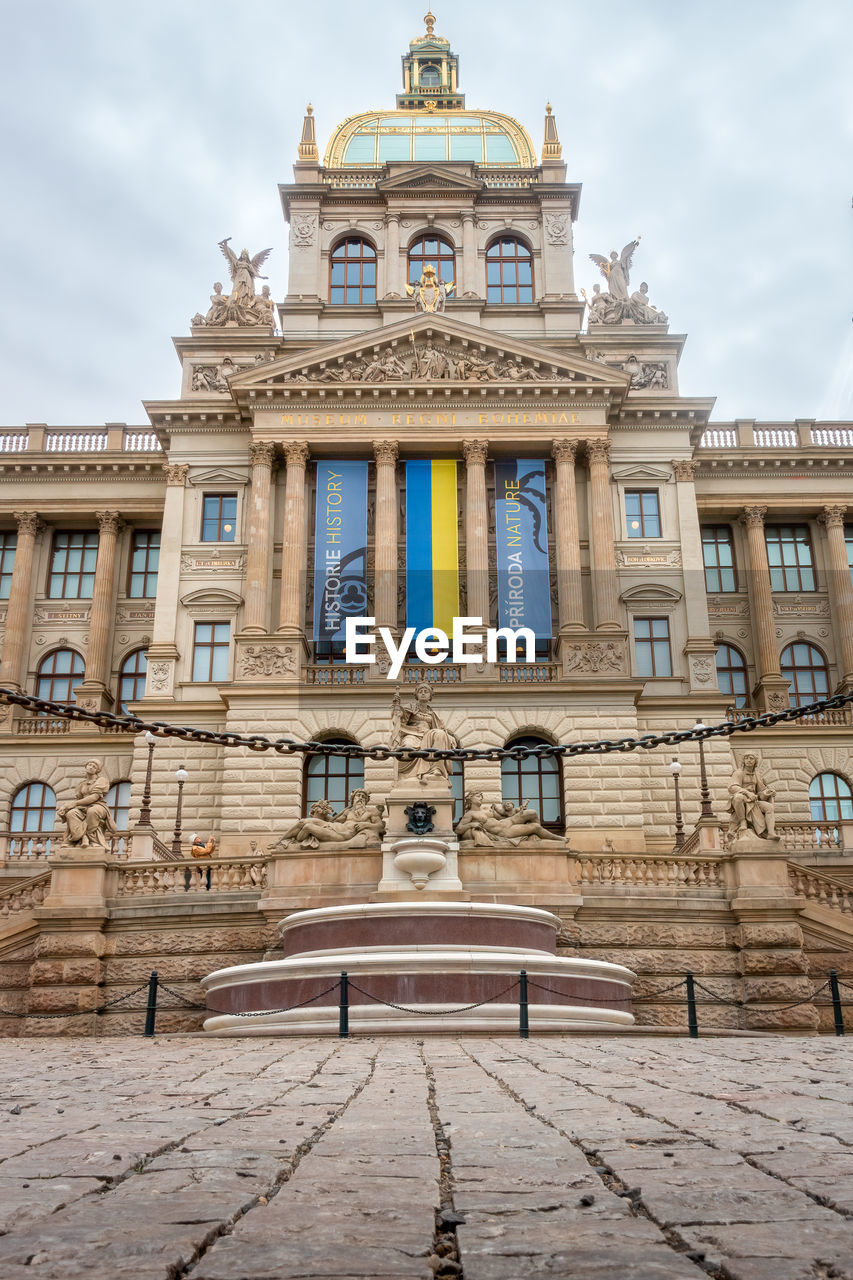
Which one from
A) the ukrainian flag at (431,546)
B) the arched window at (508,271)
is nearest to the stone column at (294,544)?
the ukrainian flag at (431,546)

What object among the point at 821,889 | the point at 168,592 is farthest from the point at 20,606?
the point at 821,889

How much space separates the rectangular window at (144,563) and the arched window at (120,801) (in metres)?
9.16

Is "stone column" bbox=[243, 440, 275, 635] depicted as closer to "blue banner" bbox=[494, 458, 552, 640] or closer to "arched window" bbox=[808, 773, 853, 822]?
"blue banner" bbox=[494, 458, 552, 640]

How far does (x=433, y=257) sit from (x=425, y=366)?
398 inches

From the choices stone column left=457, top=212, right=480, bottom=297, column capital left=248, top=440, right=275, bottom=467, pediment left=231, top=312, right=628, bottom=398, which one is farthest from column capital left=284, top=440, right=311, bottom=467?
stone column left=457, top=212, right=480, bottom=297

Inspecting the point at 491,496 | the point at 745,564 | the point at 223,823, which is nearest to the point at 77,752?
the point at 223,823

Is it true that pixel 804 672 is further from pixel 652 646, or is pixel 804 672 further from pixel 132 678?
pixel 132 678

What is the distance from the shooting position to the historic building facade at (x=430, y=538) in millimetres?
Result: 42312

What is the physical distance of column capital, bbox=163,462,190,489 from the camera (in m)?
48.3

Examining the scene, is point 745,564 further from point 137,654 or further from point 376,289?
point 137,654

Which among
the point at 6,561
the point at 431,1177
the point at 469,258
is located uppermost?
the point at 469,258

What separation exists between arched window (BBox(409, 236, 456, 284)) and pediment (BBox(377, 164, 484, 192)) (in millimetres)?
2183

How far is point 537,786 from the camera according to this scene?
139 ft

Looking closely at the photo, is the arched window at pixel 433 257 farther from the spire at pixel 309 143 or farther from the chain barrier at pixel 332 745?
the chain barrier at pixel 332 745
